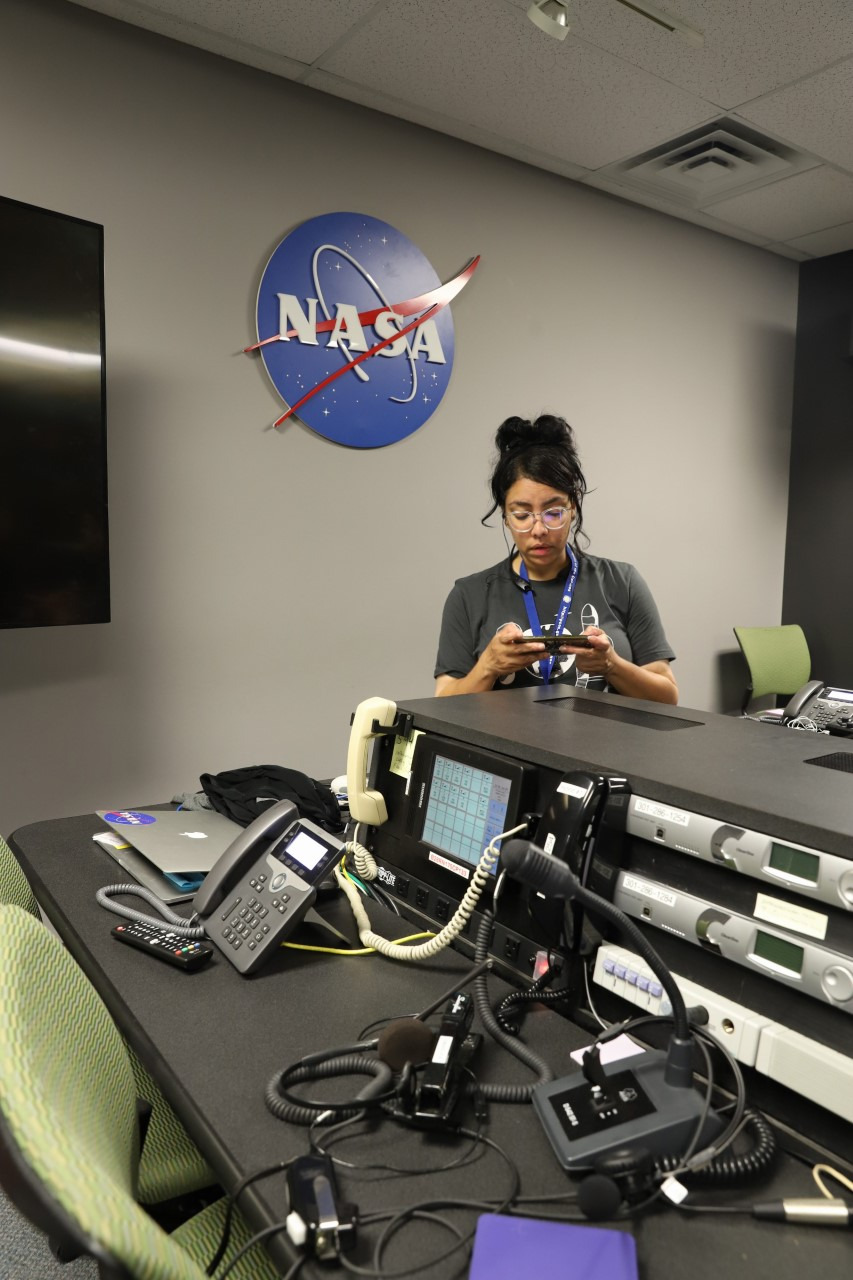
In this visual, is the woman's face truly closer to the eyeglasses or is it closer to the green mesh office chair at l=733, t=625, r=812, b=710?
the eyeglasses

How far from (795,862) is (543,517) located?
1.42 metres

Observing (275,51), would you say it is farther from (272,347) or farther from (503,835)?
(503,835)

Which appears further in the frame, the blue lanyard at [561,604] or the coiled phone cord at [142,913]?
the blue lanyard at [561,604]

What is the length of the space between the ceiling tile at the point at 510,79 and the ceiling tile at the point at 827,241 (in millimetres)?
1419

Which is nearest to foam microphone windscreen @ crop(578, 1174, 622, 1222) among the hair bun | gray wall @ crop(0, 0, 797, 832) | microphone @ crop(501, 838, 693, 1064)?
microphone @ crop(501, 838, 693, 1064)

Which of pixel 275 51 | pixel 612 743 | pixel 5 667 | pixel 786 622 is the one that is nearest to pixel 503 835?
pixel 612 743

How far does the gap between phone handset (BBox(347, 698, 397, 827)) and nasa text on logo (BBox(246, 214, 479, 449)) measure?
1.73 metres

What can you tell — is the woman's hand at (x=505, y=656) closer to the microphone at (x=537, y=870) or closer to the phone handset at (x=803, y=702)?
the phone handset at (x=803, y=702)

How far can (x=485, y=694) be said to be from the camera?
5.28 ft

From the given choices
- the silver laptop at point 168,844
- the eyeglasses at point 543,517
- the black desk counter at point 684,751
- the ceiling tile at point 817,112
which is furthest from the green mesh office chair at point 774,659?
the silver laptop at point 168,844

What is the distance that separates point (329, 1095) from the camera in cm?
90

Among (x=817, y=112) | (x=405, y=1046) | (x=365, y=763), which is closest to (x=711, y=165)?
(x=817, y=112)

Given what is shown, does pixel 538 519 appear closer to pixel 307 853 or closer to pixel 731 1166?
pixel 307 853

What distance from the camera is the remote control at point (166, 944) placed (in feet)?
3.79
